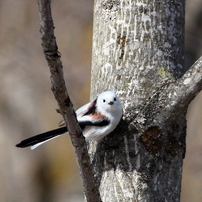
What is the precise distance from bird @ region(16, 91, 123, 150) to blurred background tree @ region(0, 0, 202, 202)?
347 centimetres

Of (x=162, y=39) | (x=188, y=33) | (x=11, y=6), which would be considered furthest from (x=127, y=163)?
(x=11, y=6)

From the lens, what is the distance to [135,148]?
6.49 feet

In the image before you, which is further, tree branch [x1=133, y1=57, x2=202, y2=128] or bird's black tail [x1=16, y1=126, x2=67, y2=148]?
bird's black tail [x1=16, y1=126, x2=67, y2=148]

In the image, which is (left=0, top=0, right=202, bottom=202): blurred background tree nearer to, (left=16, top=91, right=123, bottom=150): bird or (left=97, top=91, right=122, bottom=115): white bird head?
(left=16, top=91, right=123, bottom=150): bird

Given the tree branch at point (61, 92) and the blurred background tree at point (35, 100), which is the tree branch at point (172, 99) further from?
the blurred background tree at point (35, 100)

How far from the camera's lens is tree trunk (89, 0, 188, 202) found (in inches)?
77.1

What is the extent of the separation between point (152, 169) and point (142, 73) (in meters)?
0.45

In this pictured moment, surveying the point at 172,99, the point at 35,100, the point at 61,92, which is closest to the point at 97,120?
the point at 172,99

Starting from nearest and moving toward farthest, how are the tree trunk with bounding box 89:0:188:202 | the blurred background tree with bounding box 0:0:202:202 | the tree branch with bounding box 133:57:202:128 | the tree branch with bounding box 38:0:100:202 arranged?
the tree branch with bounding box 38:0:100:202 < the tree branch with bounding box 133:57:202:128 < the tree trunk with bounding box 89:0:188:202 < the blurred background tree with bounding box 0:0:202:202

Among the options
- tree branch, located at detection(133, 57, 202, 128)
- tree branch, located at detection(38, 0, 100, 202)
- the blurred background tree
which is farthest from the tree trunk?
the blurred background tree

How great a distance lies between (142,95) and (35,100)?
428cm

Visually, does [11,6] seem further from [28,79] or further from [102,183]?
[102,183]

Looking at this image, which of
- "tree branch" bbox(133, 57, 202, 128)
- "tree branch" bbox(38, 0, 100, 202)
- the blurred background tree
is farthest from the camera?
the blurred background tree

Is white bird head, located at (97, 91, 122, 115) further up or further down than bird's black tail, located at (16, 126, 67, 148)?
further up
